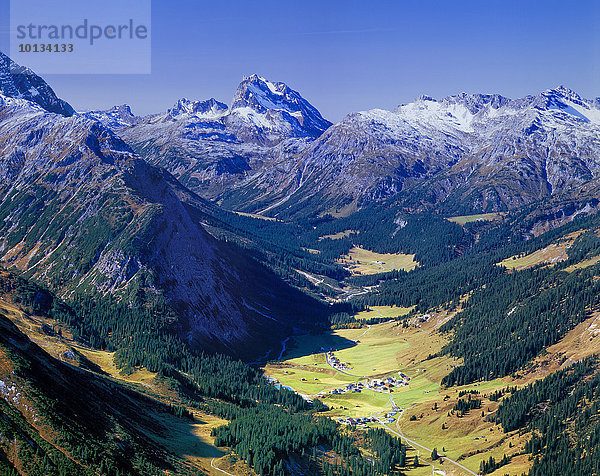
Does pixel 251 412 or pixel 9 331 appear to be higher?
pixel 9 331

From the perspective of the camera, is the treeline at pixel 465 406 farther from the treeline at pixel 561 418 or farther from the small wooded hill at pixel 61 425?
the small wooded hill at pixel 61 425

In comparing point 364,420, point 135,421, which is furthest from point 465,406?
point 135,421

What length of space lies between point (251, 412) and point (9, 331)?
237 ft

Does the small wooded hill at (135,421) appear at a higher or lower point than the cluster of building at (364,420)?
higher

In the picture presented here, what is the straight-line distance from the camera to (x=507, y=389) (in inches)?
7047

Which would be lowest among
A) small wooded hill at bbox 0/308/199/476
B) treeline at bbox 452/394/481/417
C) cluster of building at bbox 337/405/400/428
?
cluster of building at bbox 337/405/400/428

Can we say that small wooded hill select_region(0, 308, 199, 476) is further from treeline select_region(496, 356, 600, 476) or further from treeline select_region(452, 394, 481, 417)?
treeline select_region(452, 394, 481, 417)

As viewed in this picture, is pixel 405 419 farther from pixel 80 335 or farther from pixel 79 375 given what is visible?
pixel 80 335

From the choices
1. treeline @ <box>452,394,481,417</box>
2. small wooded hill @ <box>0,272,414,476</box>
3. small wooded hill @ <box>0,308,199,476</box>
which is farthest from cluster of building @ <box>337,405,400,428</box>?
small wooded hill @ <box>0,308,199,476</box>

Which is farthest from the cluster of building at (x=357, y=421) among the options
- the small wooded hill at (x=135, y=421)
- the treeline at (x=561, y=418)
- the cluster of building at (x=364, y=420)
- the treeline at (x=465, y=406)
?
the treeline at (x=561, y=418)

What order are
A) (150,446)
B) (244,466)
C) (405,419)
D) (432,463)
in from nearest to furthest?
(150,446) < (244,466) < (432,463) < (405,419)

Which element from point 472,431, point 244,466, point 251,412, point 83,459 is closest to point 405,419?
point 472,431

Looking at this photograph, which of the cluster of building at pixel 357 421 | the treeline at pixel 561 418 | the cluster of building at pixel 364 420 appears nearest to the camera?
the treeline at pixel 561 418

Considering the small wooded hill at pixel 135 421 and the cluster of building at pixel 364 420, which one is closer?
the small wooded hill at pixel 135 421
